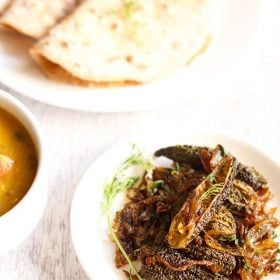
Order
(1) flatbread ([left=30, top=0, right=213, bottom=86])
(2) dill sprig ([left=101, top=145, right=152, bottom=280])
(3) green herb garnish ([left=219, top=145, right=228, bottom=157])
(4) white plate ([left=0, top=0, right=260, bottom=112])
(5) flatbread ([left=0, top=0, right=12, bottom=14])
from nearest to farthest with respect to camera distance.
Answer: (2) dill sprig ([left=101, top=145, right=152, bottom=280]), (3) green herb garnish ([left=219, top=145, right=228, bottom=157]), (4) white plate ([left=0, top=0, right=260, bottom=112]), (1) flatbread ([left=30, top=0, right=213, bottom=86]), (5) flatbread ([left=0, top=0, right=12, bottom=14])

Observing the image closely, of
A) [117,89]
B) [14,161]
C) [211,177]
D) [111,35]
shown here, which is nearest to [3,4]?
[111,35]

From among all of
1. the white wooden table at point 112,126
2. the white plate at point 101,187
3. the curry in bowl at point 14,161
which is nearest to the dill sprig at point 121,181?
the white plate at point 101,187

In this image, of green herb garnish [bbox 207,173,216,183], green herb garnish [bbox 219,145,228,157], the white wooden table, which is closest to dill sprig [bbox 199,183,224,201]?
green herb garnish [bbox 207,173,216,183]

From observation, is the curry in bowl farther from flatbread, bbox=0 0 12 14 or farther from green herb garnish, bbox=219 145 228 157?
flatbread, bbox=0 0 12 14

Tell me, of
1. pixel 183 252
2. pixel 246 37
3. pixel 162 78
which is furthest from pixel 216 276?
pixel 246 37

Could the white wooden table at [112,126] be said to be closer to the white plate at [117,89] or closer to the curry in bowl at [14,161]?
the white plate at [117,89]

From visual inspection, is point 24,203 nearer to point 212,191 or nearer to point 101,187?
point 101,187
